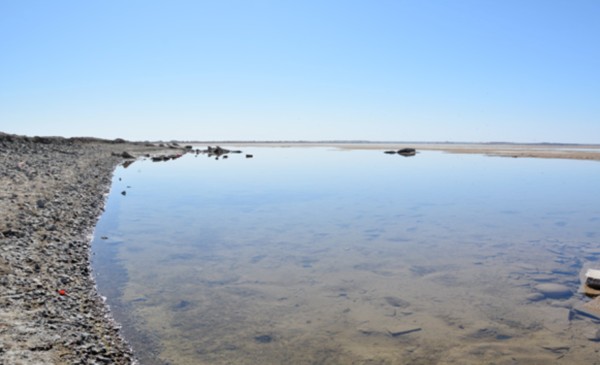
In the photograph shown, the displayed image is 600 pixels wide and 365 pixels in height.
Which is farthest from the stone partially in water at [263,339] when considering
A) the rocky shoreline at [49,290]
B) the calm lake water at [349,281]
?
the rocky shoreline at [49,290]

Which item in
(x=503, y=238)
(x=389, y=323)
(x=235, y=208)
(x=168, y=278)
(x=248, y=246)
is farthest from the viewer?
(x=235, y=208)

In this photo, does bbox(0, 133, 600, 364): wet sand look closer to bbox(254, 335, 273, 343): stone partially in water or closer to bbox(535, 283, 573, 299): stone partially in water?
bbox(254, 335, 273, 343): stone partially in water

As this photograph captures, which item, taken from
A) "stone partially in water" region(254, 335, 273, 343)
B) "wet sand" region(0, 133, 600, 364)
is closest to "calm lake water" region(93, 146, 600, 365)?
"stone partially in water" region(254, 335, 273, 343)

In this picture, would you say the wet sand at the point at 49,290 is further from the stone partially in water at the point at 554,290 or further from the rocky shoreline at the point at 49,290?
the stone partially in water at the point at 554,290

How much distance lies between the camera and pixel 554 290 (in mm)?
10234

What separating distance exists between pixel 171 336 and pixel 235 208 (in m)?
15.2

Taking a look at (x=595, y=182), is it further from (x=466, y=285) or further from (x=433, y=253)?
(x=466, y=285)

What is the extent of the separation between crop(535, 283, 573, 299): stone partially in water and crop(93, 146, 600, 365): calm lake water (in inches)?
3.2

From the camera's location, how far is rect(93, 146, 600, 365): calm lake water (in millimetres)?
7527

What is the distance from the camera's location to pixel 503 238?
15.7m

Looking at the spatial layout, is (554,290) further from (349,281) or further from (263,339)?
(263,339)

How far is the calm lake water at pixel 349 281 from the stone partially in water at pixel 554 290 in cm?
8

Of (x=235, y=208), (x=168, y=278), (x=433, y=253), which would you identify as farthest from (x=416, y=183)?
(x=168, y=278)

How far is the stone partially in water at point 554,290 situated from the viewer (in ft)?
32.4
